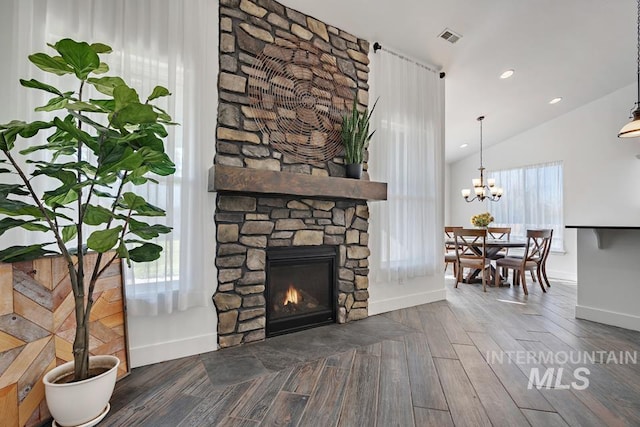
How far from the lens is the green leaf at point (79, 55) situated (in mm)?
1301

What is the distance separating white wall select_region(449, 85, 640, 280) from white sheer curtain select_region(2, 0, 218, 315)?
635cm

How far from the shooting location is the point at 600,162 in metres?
5.21

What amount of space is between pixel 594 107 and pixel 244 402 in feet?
23.0

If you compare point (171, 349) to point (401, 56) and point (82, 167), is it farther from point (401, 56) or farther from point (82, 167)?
point (401, 56)

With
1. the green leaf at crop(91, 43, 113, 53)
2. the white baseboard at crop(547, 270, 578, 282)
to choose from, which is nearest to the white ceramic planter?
the green leaf at crop(91, 43, 113, 53)

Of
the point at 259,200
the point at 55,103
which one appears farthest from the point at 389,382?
the point at 55,103

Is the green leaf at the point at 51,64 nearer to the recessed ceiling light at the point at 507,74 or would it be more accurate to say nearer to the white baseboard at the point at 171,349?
the white baseboard at the point at 171,349

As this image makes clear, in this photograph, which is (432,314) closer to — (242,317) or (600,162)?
(242,317)

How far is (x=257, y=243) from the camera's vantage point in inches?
103

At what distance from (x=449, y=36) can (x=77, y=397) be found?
4.36 m

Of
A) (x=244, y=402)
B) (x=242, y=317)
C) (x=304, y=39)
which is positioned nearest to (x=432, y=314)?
(x=242, y=317)

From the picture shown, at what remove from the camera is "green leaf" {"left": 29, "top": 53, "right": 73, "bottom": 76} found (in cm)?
A: 132

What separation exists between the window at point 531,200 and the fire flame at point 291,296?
563 centimetres

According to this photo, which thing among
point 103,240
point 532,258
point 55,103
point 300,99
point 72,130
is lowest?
point 532,258
